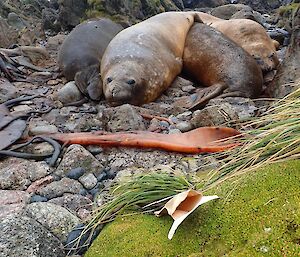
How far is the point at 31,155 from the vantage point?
3.96 meters

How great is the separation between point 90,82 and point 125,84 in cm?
81

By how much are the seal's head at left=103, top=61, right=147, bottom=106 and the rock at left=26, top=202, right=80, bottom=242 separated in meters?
3.46

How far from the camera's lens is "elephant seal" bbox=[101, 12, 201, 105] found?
6125 millimetres

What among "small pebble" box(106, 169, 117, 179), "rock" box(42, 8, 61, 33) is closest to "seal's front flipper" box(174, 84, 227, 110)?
"small pebble" box(106, 169, 117, 179)

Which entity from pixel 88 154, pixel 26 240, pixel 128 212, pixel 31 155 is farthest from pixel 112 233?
pixel 31 155

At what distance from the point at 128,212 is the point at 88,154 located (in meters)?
1.43

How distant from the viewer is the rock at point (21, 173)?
11.3 ft

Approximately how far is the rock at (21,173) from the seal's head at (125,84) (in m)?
2.33

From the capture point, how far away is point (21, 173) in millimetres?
3539

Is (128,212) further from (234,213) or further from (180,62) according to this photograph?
(180,62)

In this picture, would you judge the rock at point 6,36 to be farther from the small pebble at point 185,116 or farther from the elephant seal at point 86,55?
the small pebble at point 185,116

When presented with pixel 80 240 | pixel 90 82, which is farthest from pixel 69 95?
pixel 80 240

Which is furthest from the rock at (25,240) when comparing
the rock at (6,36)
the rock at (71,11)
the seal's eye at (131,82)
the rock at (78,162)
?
the rock at (71,11)

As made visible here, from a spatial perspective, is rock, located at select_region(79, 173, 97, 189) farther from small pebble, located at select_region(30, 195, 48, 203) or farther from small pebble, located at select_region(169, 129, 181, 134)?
small pebble, located at select_region(169, 129, 181, 134)
